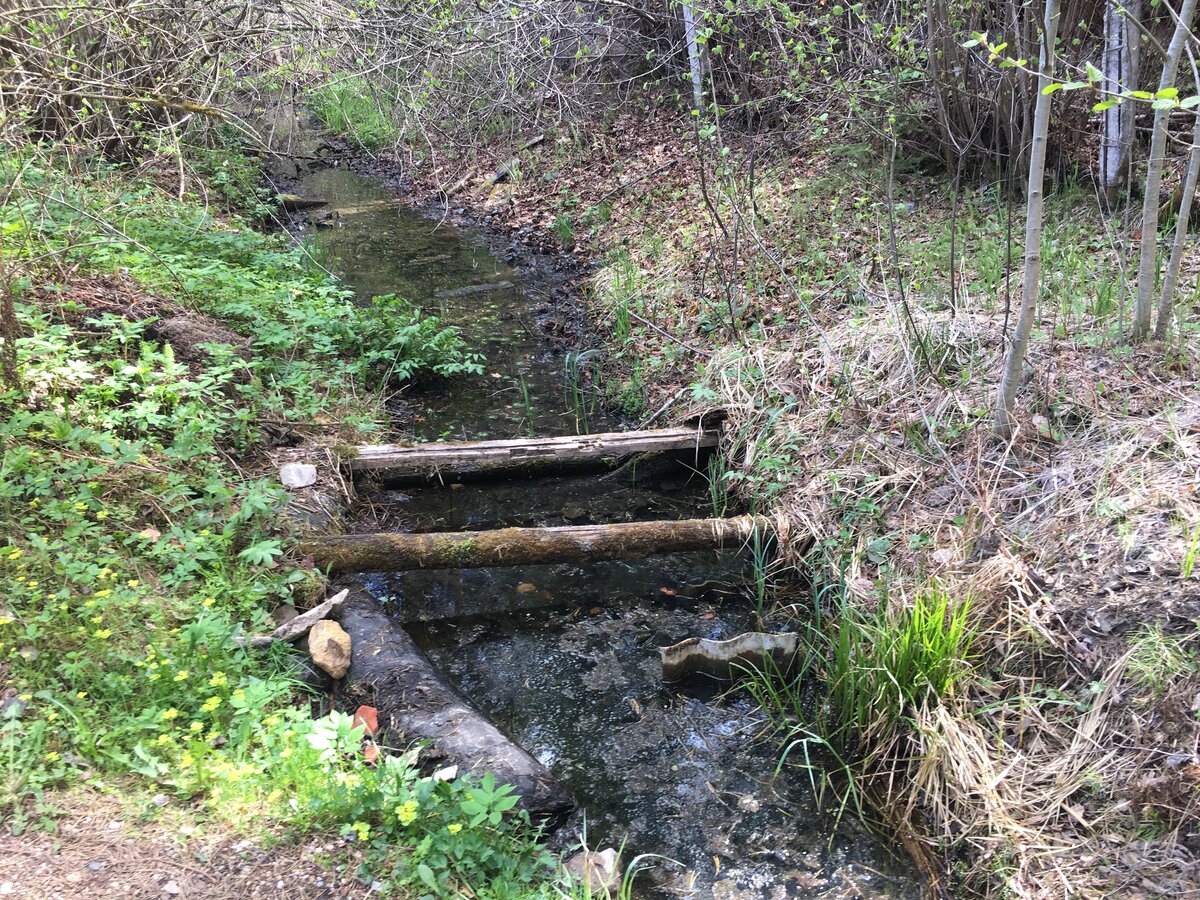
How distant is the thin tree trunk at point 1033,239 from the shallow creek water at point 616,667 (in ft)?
5.49

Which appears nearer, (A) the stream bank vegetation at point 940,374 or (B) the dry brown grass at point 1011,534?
(B) the dry brown grass at point 1011,534

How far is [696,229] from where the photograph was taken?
26.4 ft

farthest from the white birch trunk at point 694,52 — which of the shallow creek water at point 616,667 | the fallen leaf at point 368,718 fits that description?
the fallen leaf at point 368,718

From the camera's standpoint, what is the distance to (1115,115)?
575cm

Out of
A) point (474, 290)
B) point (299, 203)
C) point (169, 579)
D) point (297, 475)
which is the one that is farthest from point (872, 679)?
point (299, 203)

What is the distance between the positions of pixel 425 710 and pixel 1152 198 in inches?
164

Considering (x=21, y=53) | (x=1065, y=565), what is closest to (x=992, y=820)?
(x=1065, y=565)

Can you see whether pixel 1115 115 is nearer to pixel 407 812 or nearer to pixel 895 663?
pixel 895 663

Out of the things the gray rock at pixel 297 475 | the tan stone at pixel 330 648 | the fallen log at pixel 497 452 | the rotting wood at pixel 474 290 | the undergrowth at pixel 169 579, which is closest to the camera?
the undergrowth at pixel 169 579

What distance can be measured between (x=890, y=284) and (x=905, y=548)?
2.79 metres

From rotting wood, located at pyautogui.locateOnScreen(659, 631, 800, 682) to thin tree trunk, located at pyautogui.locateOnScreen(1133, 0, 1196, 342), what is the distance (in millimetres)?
2499

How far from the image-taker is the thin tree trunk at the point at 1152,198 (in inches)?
136

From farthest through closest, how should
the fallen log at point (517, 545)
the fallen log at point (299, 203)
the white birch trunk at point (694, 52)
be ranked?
the fallen log at point (299, 203) → the white birch trunk at point (694, 52) → the fallen log at point (517, 545)

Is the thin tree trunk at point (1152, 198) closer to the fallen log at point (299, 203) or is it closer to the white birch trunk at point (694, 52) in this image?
the white birch trunk at point (694, 52)
